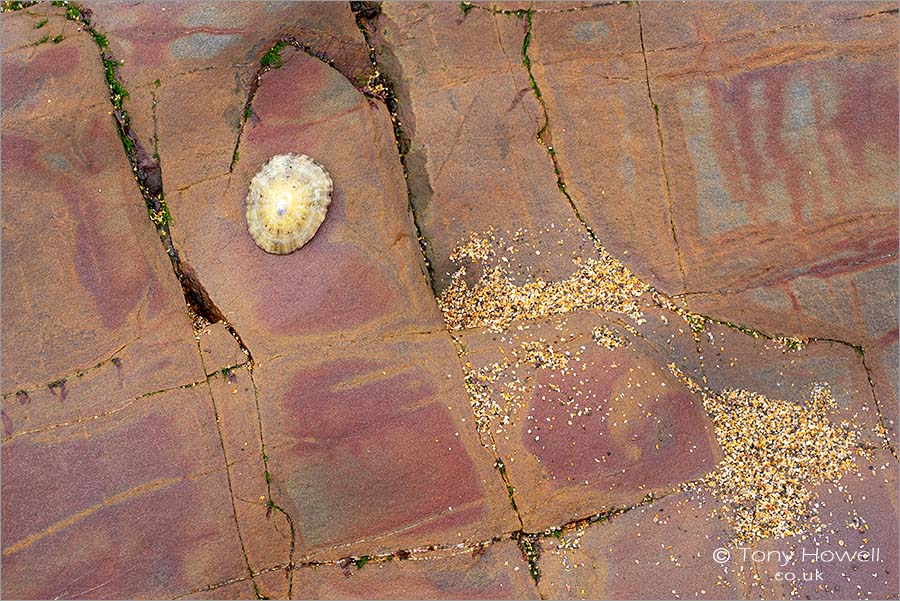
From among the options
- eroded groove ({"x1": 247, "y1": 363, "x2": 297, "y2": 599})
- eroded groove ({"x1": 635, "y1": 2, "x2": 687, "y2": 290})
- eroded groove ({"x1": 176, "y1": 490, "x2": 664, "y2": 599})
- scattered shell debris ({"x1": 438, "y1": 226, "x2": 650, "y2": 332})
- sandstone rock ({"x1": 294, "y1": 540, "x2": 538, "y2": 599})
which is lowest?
sandstone rock ({"x1": 294, "y1": 540, "x2": 538, "y2": 599})

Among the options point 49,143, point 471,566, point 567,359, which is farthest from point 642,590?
point 49,143

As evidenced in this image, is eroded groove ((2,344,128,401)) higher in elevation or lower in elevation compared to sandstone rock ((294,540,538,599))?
higher

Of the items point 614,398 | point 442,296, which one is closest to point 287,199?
point 442,296

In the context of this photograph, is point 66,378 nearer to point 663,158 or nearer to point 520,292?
point 520,292

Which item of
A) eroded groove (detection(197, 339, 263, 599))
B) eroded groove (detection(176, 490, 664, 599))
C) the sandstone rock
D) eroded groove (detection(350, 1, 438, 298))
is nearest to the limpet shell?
eroded groove (detection(350, 1, 438, 298))

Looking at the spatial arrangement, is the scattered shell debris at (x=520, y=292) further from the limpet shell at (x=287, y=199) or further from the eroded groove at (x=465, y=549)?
the eroded groove at (x=465, y=549)

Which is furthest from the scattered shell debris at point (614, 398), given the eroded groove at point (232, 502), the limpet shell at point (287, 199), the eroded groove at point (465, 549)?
the eroded groove at point (232, 502)

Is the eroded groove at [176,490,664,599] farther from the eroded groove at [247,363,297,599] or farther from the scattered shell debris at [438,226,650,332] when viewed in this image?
the scattered shell debris at [438,226,650,332]

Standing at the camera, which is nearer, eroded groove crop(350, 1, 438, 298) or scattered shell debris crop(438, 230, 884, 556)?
scattered shell debris crop(438, 230, 884, 556)
